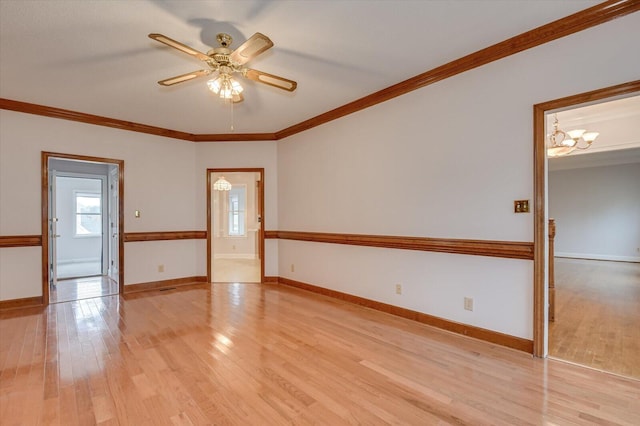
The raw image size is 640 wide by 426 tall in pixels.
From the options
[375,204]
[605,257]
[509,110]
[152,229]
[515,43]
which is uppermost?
[515,43]

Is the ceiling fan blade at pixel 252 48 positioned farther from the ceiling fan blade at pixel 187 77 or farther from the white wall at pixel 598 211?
the white wall at pixel 598 211

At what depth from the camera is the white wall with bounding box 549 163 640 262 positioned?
773 cm

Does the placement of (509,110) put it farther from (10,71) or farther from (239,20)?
(10,71)

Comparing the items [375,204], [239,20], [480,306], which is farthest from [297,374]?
[239,20]

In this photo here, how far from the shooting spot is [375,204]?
3.79 metres

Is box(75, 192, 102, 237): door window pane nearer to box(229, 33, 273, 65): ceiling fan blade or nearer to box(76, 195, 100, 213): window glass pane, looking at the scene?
box(76, 195, 100, 213): window glass pane

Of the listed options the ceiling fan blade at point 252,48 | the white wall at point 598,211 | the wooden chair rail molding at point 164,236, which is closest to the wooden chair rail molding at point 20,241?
the wooden chair rail molding at point 164,236

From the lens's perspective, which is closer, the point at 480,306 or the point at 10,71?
the point at 480,306

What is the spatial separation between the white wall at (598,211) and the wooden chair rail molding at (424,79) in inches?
321

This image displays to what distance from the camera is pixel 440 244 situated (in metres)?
3.10

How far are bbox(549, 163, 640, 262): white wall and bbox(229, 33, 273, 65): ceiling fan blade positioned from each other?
397 inches

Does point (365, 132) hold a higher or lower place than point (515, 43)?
lower

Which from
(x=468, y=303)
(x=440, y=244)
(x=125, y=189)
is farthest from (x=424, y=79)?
(x=125, y=189)

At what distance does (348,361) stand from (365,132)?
2.71 m
